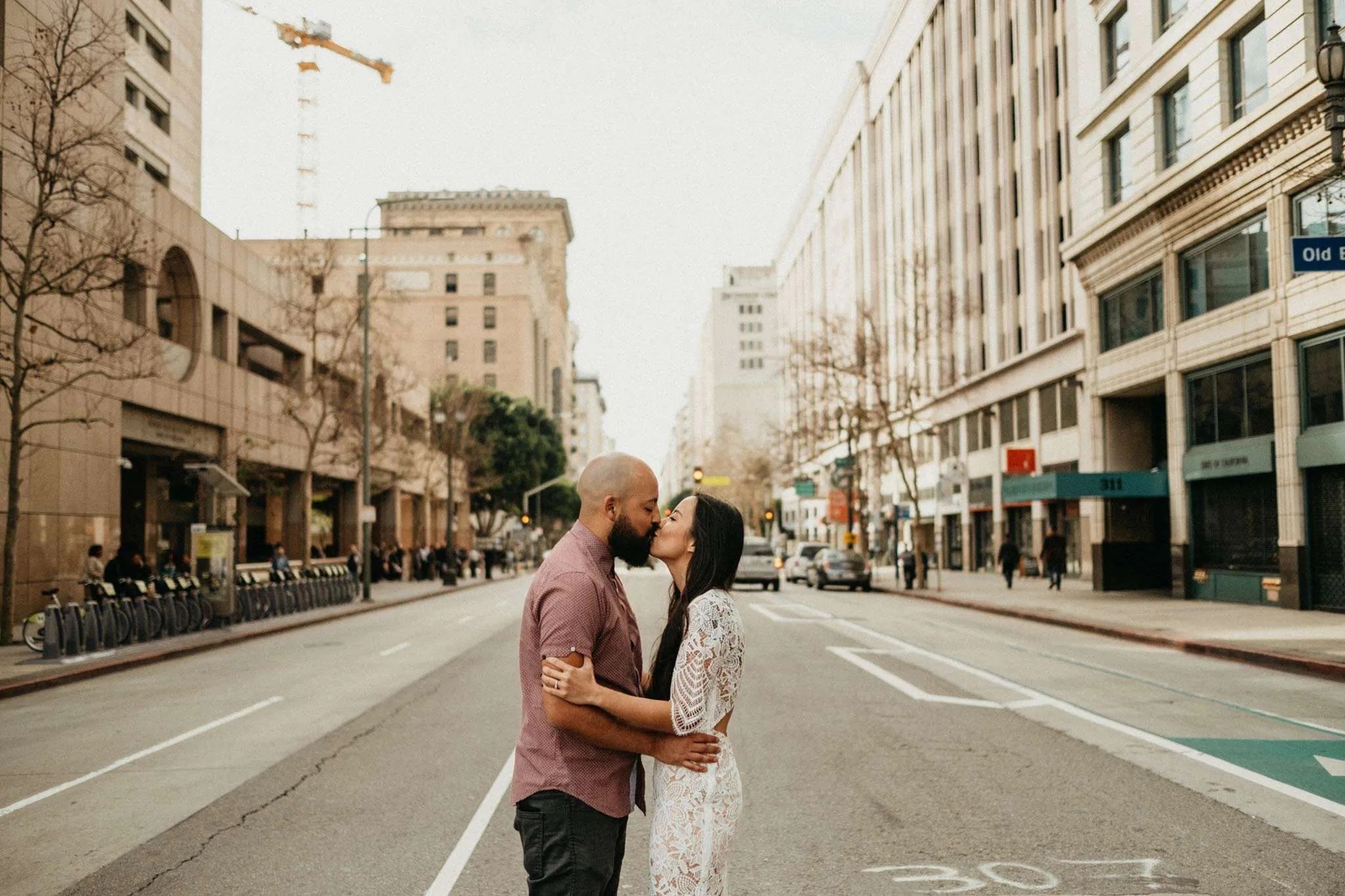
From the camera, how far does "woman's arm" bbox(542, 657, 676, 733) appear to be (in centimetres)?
316

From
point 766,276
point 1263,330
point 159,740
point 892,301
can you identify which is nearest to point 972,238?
point 892,301

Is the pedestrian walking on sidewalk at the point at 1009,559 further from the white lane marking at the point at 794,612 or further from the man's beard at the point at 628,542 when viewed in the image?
the man's beard at the point at 628,542

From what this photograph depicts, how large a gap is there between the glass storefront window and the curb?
6.32 metres

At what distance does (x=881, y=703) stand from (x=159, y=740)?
718 cm

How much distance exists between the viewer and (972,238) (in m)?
51.1

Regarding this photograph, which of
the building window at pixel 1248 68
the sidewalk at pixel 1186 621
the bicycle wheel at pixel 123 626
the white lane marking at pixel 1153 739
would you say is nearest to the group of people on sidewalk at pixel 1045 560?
the sidewalk at pixel 1186 621

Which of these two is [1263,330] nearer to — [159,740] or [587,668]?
[159,740]

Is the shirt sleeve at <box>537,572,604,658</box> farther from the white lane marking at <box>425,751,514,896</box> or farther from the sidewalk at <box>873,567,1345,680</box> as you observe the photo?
the sidewalk at <box>873,567,1345,680</box>

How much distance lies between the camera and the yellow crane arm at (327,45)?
106m

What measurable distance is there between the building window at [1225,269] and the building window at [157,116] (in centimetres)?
3528

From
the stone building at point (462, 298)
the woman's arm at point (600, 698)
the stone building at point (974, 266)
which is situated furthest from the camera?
the stone building at point (462, 298)

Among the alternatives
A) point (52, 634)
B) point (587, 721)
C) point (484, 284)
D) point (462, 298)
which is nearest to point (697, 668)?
point (587, 721)

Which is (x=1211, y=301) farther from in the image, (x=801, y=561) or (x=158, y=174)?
(x=158, y=174)

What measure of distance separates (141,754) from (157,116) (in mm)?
38975
